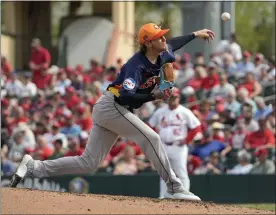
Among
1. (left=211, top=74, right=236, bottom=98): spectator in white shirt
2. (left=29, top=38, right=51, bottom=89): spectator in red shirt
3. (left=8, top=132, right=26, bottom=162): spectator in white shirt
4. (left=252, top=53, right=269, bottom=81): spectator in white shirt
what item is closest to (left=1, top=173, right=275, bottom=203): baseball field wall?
(left=8, top=132, right=26, bottom=162): spectator in white shirt

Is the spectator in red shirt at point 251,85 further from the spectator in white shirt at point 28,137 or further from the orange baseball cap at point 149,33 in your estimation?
the orange baseball cap at point 149,33

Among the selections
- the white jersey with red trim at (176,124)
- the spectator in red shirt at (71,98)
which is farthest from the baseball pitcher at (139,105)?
the spectator in red shirt at (71,98)

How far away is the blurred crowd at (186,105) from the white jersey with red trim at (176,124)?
1778 millimetres

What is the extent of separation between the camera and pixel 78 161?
31.3ft

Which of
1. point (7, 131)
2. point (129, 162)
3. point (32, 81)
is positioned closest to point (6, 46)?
point (32, 81)

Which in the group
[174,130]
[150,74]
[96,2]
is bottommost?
[174,130]

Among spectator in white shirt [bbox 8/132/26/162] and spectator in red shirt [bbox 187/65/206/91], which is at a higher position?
spectator in red shirt [bbox 187/65/206/91]

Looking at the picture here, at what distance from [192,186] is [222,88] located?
302 centimetres

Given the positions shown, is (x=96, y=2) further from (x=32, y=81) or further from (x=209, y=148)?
(x=209, y=148)

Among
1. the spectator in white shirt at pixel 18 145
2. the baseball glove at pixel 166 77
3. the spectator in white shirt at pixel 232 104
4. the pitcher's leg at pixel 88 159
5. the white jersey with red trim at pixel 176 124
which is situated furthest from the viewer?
the spectator in white shirt at pixel 232 104

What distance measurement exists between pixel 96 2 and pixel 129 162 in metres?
14.0

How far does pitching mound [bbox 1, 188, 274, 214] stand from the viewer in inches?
331

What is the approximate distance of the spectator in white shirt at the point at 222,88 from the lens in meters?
17.9

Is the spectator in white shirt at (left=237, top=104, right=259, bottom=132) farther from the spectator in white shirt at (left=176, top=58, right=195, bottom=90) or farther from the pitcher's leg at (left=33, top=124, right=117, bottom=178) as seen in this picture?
the pitcher's leg at (left=33, top=124, right=117, bottom=178)
